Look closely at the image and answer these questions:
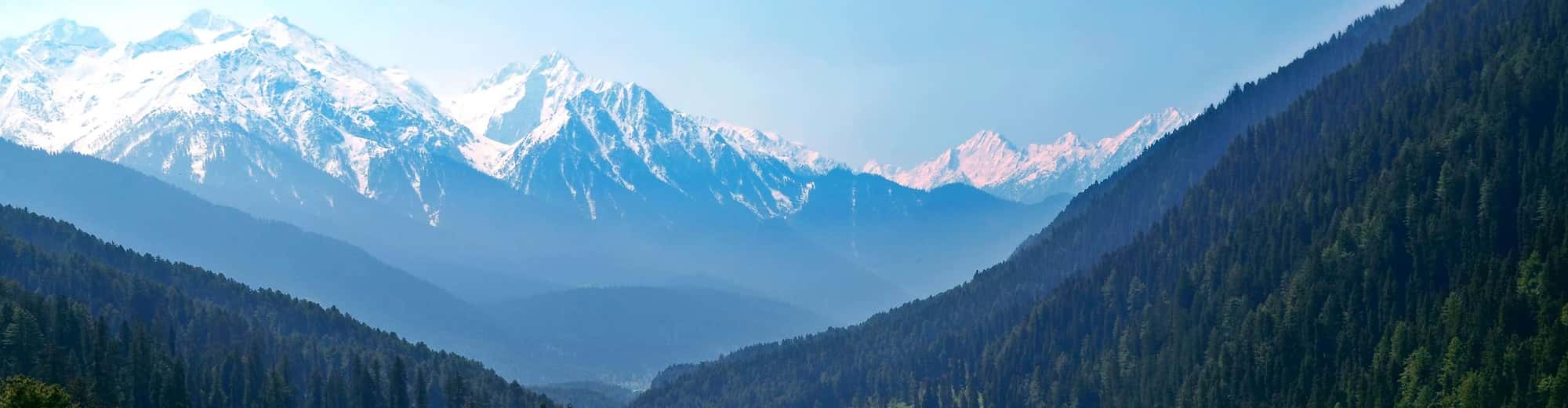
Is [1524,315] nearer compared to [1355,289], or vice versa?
[1524,315]

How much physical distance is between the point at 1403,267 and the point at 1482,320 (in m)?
29.1

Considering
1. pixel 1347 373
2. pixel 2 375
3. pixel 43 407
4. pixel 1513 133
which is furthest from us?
pixel 1513 133

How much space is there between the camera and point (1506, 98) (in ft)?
639

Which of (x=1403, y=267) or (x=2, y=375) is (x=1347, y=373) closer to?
(x=1403, y=267)

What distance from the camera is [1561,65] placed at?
19288 cm

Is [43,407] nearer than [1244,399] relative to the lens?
Yes

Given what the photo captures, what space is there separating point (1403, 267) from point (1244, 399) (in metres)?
27.2

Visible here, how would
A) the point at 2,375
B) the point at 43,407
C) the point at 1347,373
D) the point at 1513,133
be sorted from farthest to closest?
the point at 1513,133, the point at 1347,373, the point at 2,375, the point at 43,407

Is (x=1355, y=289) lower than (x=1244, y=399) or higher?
higher

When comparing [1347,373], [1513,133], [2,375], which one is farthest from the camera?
[1513,133]

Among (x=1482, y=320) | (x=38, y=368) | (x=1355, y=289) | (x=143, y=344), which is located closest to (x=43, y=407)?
(x=38, y=368)

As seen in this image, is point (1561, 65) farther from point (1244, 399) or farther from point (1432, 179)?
point (1244, 399)

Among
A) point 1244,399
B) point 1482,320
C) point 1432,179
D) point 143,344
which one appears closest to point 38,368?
point 143,344

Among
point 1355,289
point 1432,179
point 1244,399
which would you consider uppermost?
point 1432,179
